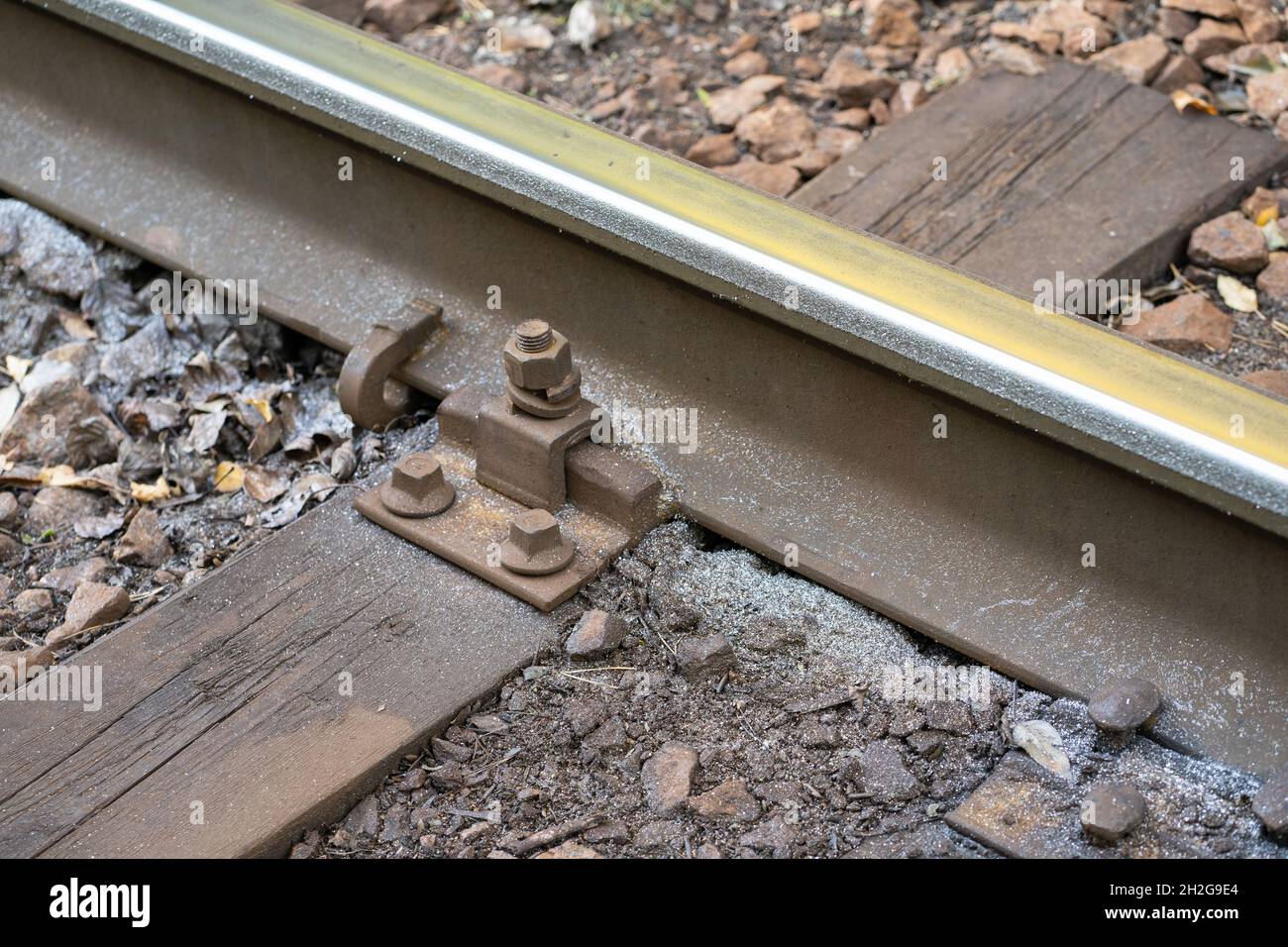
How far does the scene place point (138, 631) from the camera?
2.93m

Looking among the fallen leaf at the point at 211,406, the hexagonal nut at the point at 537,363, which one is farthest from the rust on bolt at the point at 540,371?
the fallen leaf at the point at 211,406

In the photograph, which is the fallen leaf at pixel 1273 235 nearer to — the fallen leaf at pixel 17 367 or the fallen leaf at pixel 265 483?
the fallen leaf at pixel 265 483

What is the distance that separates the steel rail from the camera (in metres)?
2.69

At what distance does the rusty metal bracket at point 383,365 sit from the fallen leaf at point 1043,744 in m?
1.48

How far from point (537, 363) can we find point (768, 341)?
1.44ft

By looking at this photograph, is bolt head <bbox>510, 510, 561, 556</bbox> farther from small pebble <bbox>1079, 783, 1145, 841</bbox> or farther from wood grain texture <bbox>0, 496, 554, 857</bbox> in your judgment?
small pebble <bbox>1079, 783, 1145, 841</bbox>

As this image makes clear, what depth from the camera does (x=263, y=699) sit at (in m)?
2.79

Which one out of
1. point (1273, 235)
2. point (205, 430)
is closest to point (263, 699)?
point (205, 430)

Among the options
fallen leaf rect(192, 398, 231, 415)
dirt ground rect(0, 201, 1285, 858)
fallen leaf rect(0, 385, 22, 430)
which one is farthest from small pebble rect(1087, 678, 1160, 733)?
fallen leaf rect(0, 385, 22, 430)

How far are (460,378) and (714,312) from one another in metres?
0.61

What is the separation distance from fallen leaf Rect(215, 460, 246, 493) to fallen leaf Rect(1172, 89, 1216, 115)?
2.50m

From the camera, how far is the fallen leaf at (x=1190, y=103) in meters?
4.24
